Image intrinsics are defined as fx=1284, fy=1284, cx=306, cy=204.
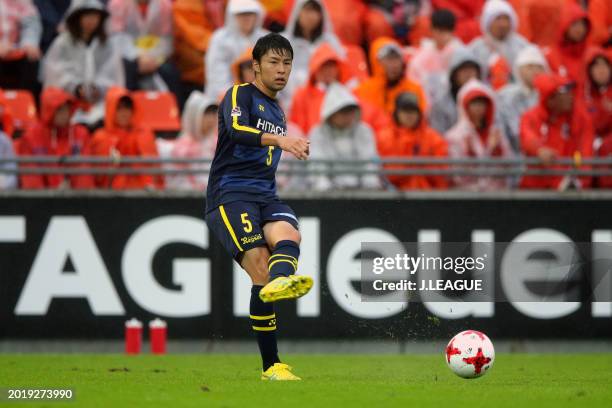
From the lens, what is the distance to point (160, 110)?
1534 cm

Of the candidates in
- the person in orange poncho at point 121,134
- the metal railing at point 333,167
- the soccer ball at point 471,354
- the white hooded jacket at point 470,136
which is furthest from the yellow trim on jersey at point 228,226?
the white hooded jacket at point 470,136

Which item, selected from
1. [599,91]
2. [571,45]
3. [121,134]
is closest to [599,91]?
[599,91]

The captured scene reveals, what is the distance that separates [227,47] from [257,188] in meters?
6.46

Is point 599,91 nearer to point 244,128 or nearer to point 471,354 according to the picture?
point 471,354

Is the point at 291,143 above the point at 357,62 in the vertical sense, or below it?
below

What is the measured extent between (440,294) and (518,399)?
499 centimetres

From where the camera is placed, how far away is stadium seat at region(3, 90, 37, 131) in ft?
48.8

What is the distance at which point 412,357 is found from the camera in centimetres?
1257

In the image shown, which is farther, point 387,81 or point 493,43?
point 493,43

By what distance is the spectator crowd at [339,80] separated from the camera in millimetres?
13984

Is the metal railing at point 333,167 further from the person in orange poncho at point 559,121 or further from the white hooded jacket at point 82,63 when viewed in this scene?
the white hooded jacket at point 82,63

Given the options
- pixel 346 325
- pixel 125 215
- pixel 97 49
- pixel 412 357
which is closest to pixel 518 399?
pixel 412 357

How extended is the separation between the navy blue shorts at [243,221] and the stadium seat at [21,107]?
20.8ft

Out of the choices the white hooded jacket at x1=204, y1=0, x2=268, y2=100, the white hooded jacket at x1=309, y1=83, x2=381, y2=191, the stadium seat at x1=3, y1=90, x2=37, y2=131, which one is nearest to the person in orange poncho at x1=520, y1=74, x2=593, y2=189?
the white hooded jacket at x1=309, y1=83, x2=381, y2=191
